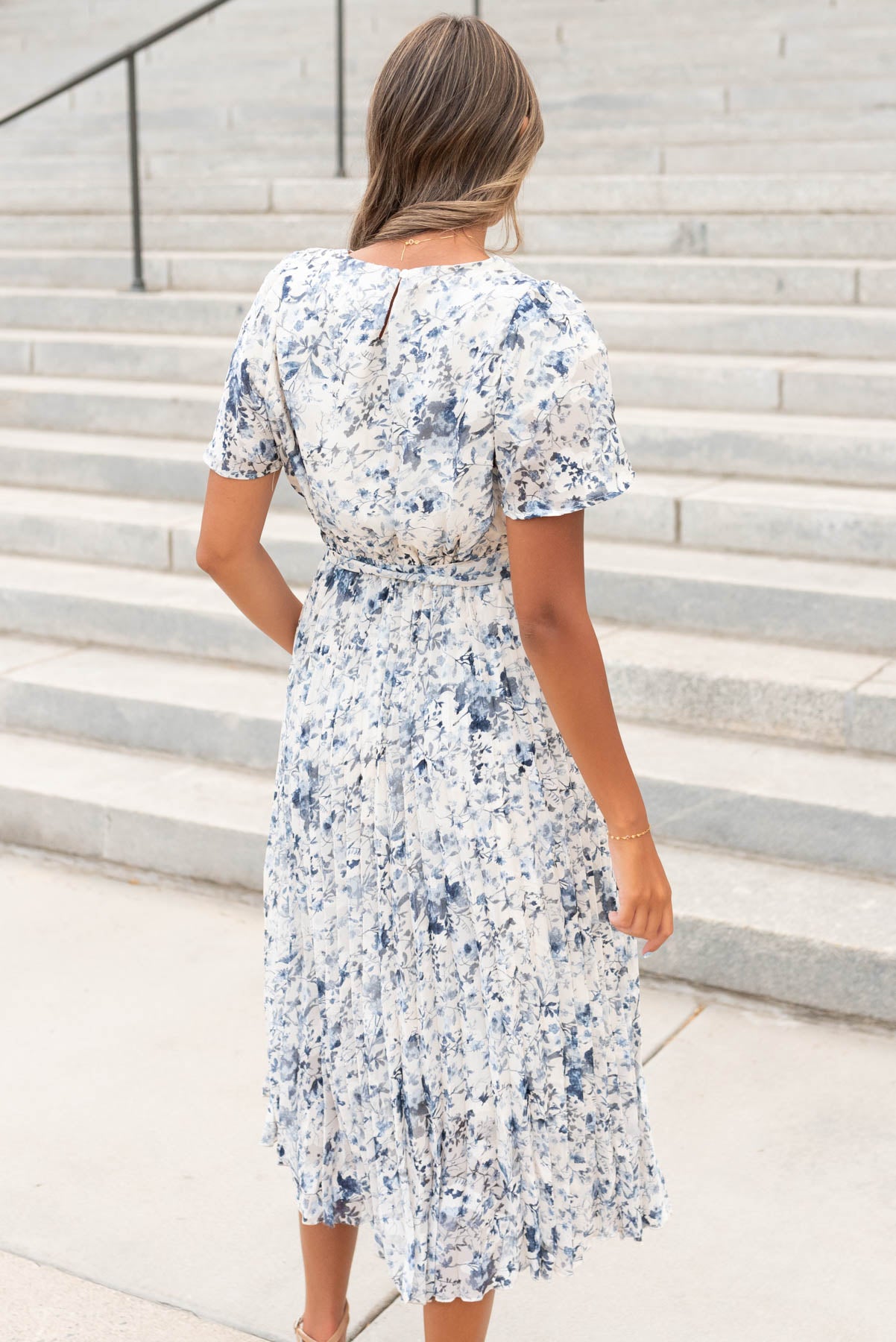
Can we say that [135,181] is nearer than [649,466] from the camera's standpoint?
No

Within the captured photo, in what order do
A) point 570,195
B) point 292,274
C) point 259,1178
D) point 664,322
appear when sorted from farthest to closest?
1. point 570,195
2. point 664,322
3. point 259,1178
4. point 292,274

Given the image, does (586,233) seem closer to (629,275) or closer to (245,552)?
(629,275)

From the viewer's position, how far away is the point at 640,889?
1920mm

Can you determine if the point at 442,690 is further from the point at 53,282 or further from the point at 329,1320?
the point at 53,282

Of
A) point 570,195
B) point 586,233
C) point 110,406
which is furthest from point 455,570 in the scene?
point 570,195

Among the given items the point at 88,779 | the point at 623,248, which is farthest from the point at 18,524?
the point at 623,248

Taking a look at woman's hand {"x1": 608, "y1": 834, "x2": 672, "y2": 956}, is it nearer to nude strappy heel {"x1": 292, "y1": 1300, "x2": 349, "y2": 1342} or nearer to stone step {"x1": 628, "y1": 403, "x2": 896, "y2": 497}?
nude strappy heel {"x1": 292, "y1": 1300, "x2": 349, "y2": 1342}

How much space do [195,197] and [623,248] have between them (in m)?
2.48

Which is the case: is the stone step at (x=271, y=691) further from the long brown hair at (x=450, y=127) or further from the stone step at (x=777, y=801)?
the long brown hair at (x=450, y=127)

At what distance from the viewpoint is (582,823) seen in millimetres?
2008

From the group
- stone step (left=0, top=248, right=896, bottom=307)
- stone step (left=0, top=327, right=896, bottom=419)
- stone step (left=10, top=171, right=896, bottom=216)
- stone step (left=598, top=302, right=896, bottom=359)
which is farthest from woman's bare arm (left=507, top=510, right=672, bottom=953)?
stone step (left=10, top=171, right=896, bottom=216)

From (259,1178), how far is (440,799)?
1263mm

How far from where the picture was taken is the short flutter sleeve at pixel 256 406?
6.23 ft

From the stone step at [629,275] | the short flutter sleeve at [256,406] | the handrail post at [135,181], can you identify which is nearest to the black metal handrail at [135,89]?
the handrail post at [135,181]
